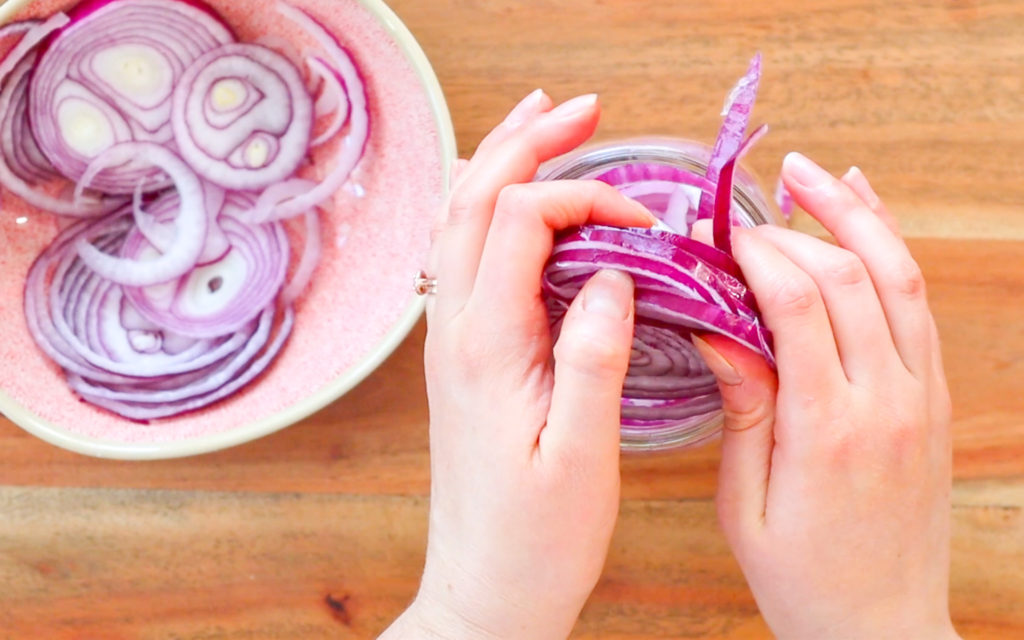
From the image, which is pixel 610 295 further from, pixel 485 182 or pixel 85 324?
pixel 85 324

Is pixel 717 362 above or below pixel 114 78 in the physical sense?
below

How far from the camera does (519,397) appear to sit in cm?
54

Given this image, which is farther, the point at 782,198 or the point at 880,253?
the point at 782,198

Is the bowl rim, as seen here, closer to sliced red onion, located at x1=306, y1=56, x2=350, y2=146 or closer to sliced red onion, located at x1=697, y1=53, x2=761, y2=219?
sliced red onion, located at x1=306, y1=56, x2=350, y2=146

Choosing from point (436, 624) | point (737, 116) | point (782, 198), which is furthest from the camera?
point (782, 198)

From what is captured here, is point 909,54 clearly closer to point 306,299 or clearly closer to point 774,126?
point 774,126

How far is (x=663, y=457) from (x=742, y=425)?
20 cm

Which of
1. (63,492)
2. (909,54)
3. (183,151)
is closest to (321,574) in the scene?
(63,492)

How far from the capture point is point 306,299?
0.79 meters

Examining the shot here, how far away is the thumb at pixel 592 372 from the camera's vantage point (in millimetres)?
502

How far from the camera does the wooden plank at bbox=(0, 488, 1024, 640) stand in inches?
30.8

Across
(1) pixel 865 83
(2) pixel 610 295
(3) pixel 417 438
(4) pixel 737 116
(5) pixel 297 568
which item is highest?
(1) pixel 865 83

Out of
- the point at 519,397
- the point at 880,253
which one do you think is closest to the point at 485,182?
the point at 519,397

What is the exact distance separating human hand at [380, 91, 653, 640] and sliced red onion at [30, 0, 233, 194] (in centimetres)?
32
